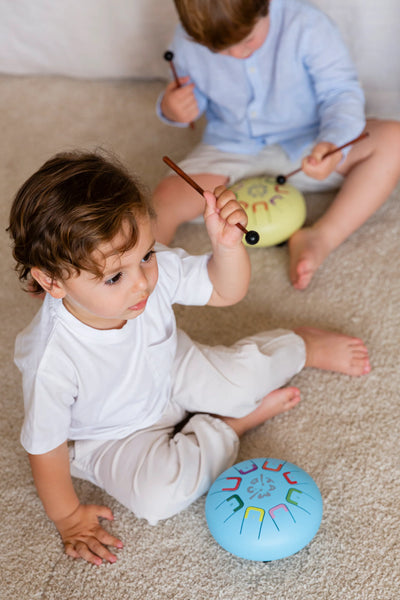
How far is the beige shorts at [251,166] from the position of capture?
1.30m

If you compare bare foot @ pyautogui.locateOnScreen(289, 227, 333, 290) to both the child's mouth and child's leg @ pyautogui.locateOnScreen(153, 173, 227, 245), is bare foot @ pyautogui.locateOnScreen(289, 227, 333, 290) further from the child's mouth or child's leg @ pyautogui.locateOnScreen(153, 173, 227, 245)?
the child's mouth

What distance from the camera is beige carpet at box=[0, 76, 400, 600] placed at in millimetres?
834

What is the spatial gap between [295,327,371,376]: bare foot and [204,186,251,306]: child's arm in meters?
0.17

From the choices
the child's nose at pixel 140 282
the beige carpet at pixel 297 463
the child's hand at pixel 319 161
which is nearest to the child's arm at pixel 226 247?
the child's nose at pixel 140 282

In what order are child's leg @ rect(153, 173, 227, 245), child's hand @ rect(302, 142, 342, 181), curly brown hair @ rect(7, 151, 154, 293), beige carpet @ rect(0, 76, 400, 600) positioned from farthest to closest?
child's leg @ rect(153, 173, 227, 245) < child's hand @ rect(302, 142, 342, 181) < beige carpet @ rect(0, 76, 400, 600) < curly brown hair @ rect(7, 151, 154, 293)

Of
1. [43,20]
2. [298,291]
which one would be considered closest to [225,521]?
[298,291]

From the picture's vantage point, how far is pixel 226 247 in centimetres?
85

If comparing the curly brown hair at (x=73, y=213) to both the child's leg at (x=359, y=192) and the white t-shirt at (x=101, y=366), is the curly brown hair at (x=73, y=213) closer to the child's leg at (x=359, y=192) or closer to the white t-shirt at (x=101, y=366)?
the white t-shirt at (x=101, y=366)

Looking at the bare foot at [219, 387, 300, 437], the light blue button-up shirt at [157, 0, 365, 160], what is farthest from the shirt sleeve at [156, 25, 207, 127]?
the bare foot at [219, 387, 300, 437]

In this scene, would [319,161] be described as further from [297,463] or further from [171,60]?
[297,463]

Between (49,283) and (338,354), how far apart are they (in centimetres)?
47

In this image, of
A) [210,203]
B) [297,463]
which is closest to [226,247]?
[210,203]

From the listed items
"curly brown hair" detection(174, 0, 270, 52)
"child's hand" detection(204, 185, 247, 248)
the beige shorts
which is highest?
"curly brown hair" detection(174, 0, 270, 52)

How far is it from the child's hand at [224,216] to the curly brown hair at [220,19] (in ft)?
1.11
